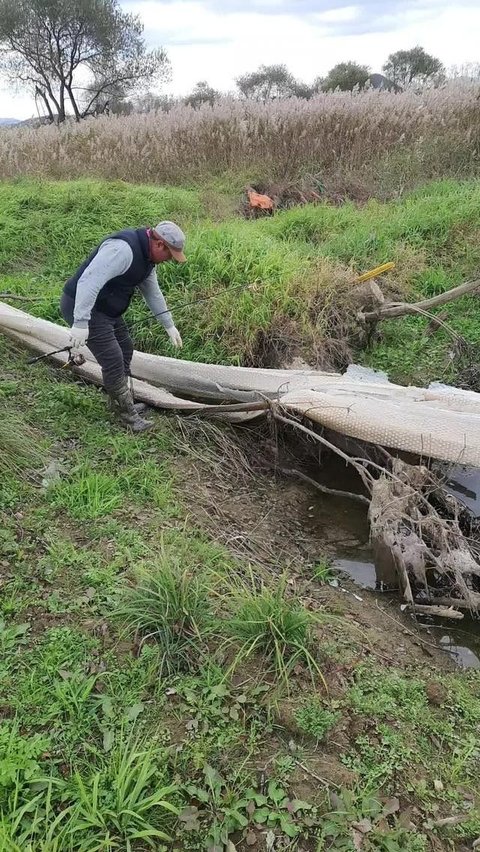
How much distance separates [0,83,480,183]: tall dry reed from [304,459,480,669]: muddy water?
5.98 m

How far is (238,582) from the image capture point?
2.66 meters

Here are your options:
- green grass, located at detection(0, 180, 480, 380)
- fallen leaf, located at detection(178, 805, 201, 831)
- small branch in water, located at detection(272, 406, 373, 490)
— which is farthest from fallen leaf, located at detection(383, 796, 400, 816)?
green grass, located at detection(0, 180, 480, 380)

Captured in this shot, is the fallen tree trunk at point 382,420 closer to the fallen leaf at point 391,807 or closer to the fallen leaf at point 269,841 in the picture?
the fallen leaf at point 391,807

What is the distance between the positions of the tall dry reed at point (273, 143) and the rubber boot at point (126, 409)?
570 centimetres

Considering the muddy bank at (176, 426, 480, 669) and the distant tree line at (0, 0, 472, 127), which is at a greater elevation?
the distant tree line at (0, 0, 472, 127)

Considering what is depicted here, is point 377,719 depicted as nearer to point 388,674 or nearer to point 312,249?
point 388,674

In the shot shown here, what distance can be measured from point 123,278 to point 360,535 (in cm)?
213

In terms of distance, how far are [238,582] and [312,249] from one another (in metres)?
4.01

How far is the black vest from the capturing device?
338 centimetres

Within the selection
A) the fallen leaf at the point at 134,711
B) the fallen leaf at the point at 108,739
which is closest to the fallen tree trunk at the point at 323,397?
the fallen leaf at the point at 134,711

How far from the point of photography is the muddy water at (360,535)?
2.81 m

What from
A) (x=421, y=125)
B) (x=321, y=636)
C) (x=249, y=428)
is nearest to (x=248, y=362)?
(x=249, y=428)

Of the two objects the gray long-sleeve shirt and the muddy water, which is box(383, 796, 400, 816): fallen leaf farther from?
the gray long-sleeve shirt

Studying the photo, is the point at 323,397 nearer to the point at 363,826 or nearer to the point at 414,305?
the point at 414,305
